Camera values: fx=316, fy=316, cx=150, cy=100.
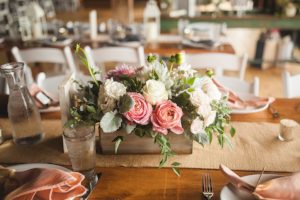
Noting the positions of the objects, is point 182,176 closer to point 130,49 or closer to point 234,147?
point 234,147

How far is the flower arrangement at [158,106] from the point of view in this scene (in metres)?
0.89

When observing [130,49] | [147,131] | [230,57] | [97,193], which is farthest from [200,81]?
[130,49]

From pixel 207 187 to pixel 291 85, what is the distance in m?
1.08

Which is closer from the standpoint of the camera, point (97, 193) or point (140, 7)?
point (97, 193)

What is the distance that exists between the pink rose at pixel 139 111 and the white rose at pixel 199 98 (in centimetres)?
13

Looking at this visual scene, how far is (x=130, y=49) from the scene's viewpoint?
85.9 inches

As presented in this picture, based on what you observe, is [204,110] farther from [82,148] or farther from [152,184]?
[82,148]

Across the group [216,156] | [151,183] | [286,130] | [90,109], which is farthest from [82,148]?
[286,130]

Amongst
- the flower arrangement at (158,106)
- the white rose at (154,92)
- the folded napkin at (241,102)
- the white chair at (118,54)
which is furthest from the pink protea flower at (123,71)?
the white chair at (118,54)

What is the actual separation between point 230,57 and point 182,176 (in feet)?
3.77

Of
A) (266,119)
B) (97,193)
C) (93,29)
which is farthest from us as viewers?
(93,29)

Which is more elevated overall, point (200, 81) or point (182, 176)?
point (200, 81)

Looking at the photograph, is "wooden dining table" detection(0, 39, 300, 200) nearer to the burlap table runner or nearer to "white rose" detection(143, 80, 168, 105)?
the burlap table runner

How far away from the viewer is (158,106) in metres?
0.90
